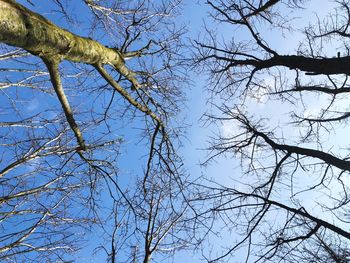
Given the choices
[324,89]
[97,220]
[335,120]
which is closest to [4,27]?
[97,220]

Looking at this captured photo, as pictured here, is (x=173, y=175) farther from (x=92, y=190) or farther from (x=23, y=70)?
(x=23, y=70)

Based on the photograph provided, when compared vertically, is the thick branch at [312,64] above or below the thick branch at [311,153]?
above

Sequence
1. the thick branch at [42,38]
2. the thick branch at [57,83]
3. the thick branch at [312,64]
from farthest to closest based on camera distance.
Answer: the thick branch at [312,64] → the thick branch at [57,83] → the thick branch at [42,38]

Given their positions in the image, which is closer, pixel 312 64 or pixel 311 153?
pixel 312 64

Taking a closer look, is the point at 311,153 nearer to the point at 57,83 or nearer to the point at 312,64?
the point at 312,64

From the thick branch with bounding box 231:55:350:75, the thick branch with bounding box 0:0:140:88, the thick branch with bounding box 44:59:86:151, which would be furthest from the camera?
the thick branch with bounding box 231:55:350:75

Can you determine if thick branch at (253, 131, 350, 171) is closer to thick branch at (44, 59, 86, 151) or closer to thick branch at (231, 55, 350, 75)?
thick branch at (231, 55, 350, 75)

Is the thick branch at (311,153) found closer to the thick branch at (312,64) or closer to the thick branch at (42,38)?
the thick branch at (312,64)

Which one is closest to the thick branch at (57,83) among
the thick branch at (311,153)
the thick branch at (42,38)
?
the thick branch at (42,38)

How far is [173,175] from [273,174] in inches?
76.8

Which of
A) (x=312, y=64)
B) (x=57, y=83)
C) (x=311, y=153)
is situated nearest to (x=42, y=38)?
(x=57, y=83)

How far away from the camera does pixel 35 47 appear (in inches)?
115

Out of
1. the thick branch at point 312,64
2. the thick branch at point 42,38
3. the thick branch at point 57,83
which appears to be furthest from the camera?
the thick branch at point 312,64

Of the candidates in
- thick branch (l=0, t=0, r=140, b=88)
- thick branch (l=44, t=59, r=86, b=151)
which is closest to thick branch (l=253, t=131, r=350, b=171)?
thick branch (l=0, t=0, r=140, b=88)
